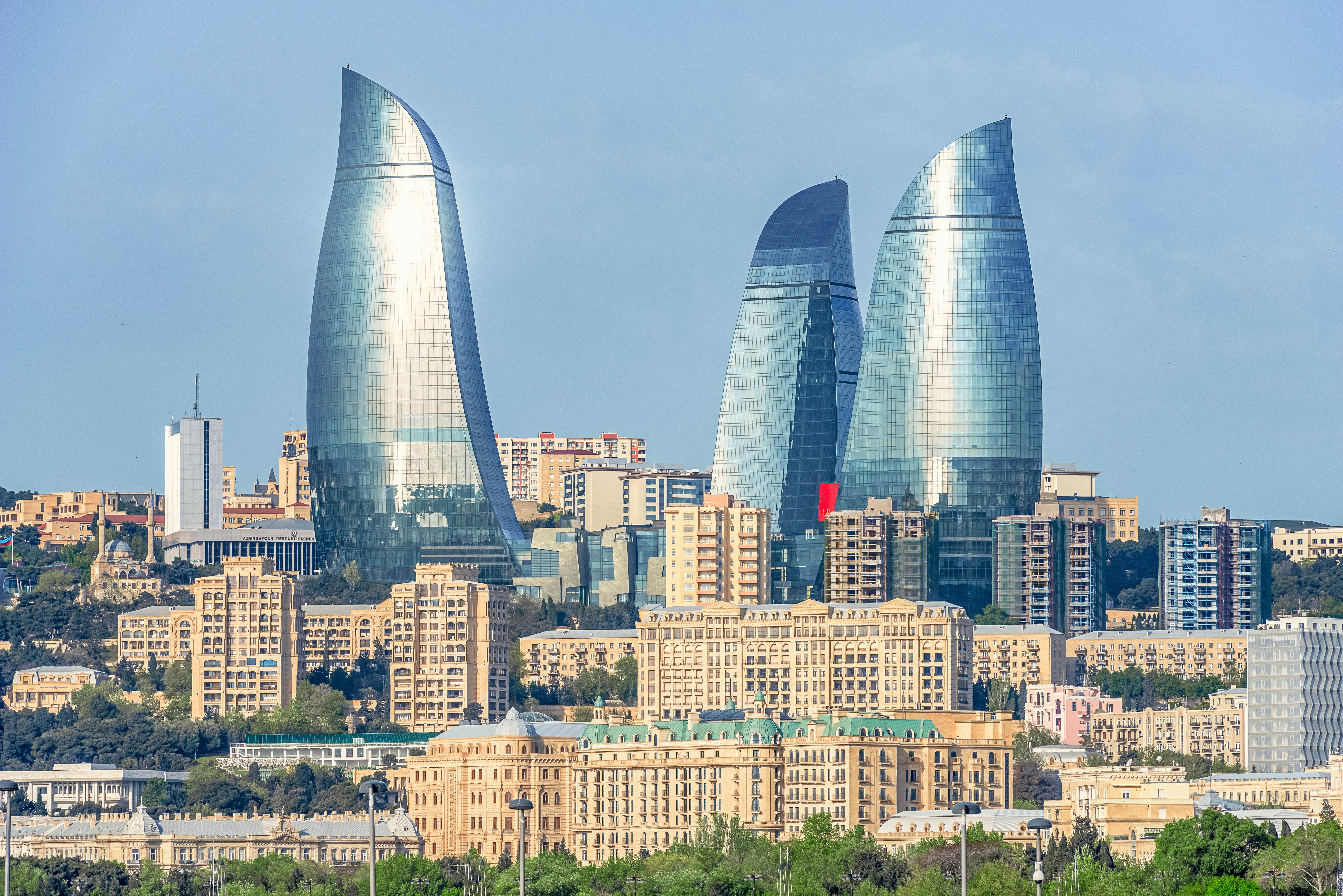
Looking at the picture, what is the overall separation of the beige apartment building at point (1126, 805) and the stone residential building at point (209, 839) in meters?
32.6

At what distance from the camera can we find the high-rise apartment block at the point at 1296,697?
604 feet

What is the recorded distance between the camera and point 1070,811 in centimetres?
16750

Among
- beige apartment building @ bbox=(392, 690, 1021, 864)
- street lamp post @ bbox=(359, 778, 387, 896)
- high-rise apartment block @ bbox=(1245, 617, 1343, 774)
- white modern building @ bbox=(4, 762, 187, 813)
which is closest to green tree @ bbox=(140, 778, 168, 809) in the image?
white modern building @ bbox=(4, 762, 187, 813)

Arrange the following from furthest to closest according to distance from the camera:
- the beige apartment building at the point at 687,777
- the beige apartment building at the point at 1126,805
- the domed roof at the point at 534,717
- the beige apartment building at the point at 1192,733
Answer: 1. the domed roof at the point at 534,717
2. the beige apartment building at the point at 1192,733
3. the beige apartment building at the point at 687,777
4. the beige apartment building at the point at 1126,805

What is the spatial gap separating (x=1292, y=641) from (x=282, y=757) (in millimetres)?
56412

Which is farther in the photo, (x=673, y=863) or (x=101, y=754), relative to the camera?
(x=101, y=754)

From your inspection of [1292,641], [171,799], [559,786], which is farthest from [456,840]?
[1292,641]

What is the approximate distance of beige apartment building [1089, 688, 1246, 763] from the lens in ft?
630

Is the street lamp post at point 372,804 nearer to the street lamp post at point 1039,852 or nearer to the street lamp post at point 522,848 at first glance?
the street lamp post at point 522,848

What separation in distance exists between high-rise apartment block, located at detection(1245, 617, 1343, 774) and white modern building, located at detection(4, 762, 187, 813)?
193ft

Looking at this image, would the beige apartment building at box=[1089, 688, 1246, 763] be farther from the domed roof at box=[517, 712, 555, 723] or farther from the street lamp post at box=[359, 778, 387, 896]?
the street lamp post at box=[359, 778, 387, 896]

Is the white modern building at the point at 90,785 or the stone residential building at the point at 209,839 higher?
the white modern building at the point at 90,785

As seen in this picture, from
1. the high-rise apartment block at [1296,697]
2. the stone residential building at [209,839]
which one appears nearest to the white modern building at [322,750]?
the stone residential building at [209,839]

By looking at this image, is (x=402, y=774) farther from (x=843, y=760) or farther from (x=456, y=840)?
(x=843, y=760)
